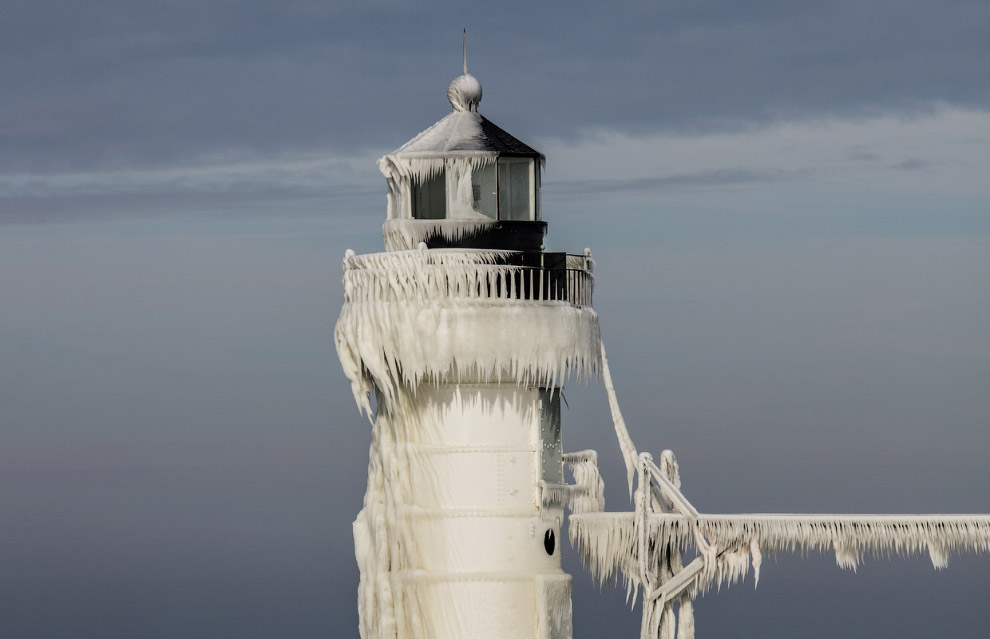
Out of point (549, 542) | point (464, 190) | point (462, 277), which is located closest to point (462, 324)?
point (462, 277)

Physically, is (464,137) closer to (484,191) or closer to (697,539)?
(484,191)

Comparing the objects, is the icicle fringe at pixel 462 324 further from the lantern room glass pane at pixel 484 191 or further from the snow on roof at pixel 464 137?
the snow on roof at pixel 464 137

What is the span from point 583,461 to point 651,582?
268cm

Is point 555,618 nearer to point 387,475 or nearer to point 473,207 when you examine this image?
point 387,475

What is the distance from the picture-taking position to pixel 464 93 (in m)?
41.4

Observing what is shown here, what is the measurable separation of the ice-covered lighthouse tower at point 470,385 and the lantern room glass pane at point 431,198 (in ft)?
0.05

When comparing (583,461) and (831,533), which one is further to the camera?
(583,461)

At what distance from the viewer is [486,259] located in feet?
132

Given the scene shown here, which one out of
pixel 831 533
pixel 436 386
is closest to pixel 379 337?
pixel 436 386

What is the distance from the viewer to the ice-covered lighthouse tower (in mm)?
40156

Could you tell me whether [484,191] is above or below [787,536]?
above

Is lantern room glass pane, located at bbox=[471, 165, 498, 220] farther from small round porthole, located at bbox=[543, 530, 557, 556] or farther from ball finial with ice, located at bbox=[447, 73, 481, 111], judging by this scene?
small round porthole, located at bbox=[543, 530, 557, 556]

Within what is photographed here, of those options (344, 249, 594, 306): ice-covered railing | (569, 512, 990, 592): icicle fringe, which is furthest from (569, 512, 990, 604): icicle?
(344, 249, 594, 306): ice-covered railing

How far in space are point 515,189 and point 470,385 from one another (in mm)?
3264
